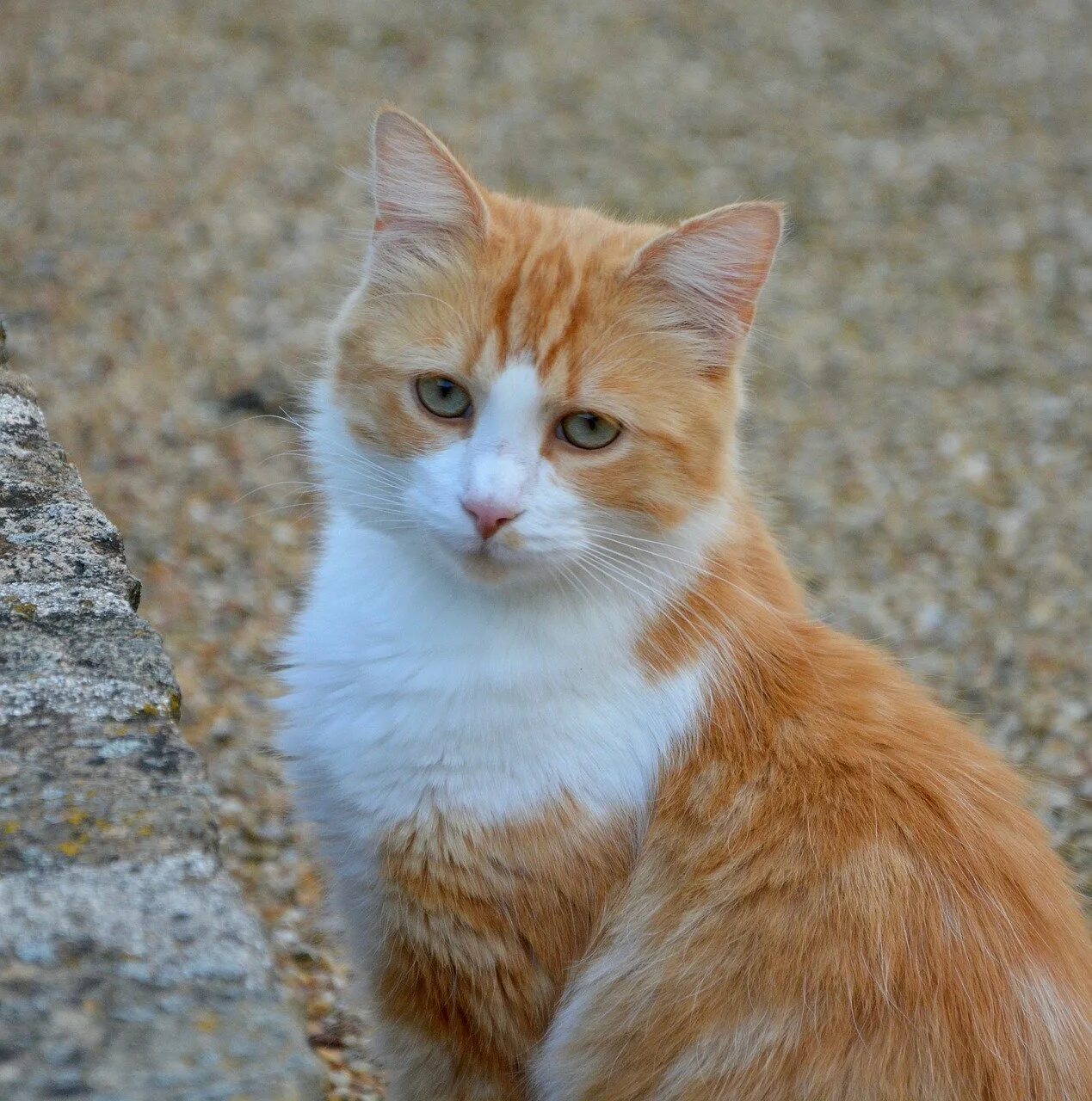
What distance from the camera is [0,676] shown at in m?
1.49

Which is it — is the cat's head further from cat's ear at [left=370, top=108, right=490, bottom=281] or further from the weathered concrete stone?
the weathered concrete stone

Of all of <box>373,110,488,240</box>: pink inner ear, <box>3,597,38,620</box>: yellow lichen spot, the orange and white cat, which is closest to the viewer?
<box>3,597,38,620</box>: yellow lichen spot

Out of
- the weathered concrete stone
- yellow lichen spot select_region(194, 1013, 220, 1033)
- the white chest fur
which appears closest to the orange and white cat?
the white chest fur

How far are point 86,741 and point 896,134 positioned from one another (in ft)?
17.8

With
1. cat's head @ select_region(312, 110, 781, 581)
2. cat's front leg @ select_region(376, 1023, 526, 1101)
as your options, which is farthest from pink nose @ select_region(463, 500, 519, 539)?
cat's front leg @ select_region(376, 1023, 526, 1101)

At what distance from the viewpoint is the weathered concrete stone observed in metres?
1.11

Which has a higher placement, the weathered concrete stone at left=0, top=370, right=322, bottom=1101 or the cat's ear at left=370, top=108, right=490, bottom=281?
the cat's ear at left=370, top=108, right=490, bottom=281

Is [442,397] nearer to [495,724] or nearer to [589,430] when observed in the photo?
[589,430]

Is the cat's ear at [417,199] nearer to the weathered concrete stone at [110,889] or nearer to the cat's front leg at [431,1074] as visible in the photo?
the weathered concrete stone at [110,889]

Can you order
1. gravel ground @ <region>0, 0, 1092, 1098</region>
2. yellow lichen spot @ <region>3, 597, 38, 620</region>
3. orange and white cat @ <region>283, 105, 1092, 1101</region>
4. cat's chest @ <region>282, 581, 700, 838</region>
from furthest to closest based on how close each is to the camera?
gravel ground @ <region>0, 0, 1092, 1098</region> < cat's chest @ <region>282, 581, 700, 838</region> < orange and white cat @ <region>283, 105, 1092, 1101</region> < yellow lichen spot @ <region>3, 597, 38, 620</region>

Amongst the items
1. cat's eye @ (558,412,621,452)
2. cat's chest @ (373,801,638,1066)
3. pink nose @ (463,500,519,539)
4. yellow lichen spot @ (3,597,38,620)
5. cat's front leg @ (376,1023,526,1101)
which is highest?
cat's eye @ (558,412,621,452)

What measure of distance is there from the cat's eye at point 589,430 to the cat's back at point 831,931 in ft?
1.42

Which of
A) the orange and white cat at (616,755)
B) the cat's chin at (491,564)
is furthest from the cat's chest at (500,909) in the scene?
the cat's chin at (491,564)

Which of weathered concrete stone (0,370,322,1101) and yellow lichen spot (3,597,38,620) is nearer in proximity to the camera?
weathered concrete stone (0,370,322,1101)
